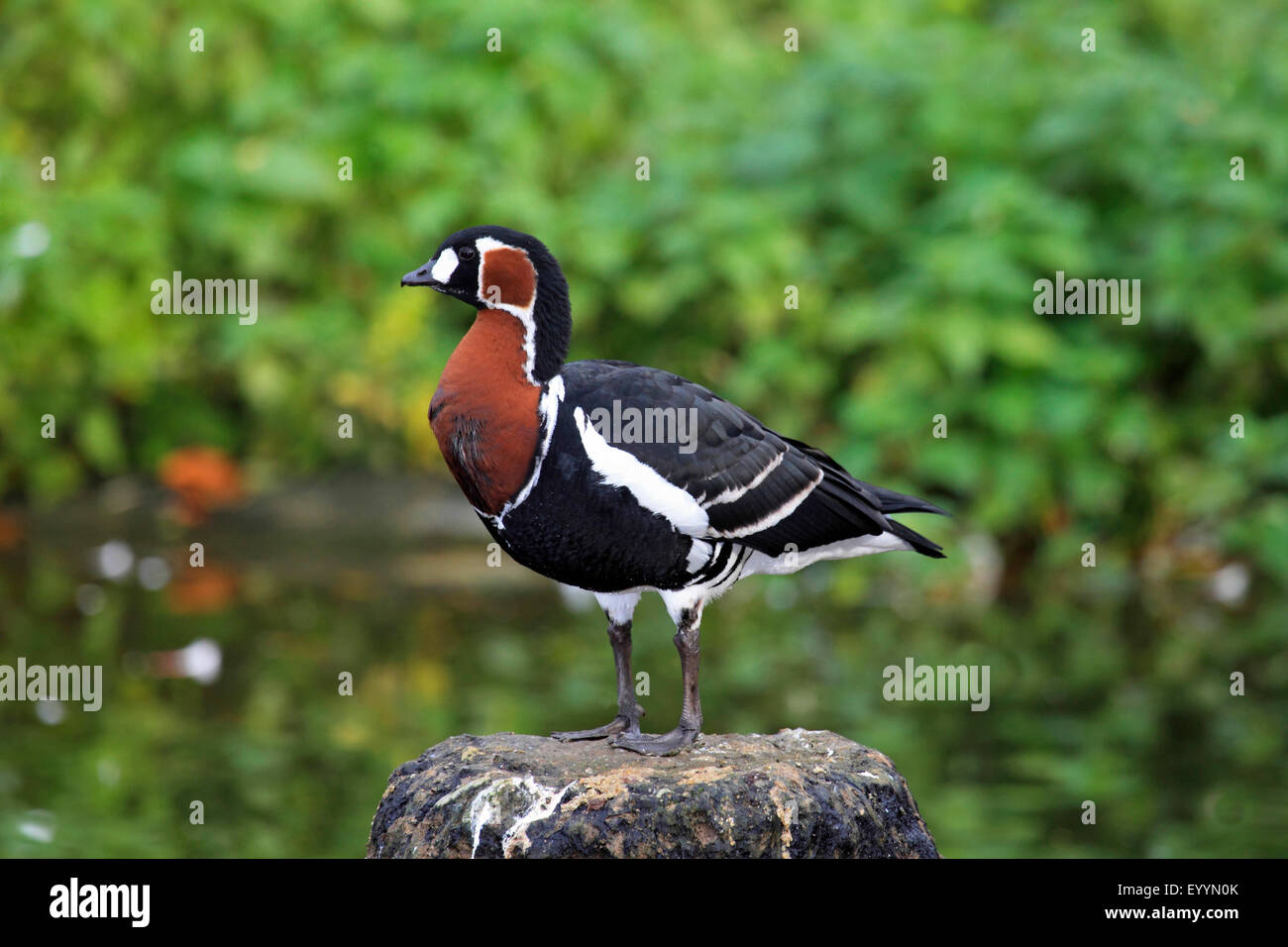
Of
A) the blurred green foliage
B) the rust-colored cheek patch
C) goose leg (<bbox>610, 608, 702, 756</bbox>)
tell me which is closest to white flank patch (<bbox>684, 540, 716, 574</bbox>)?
goose leg (<bbox>610, 608, 702, 756</bbox>)

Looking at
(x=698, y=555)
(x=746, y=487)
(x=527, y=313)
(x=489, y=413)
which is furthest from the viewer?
(x=746, y=487)

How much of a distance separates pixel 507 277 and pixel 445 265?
0.20 meters

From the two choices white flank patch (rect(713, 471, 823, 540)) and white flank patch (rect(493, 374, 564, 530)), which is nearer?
white flank patch (rect(493, 374, 564, 530))

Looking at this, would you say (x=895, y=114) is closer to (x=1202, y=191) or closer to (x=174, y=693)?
(x=1202, y=191)

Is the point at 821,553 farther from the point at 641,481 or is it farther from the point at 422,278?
the point at 422,278

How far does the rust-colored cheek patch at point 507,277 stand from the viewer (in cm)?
525

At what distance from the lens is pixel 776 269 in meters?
12.2

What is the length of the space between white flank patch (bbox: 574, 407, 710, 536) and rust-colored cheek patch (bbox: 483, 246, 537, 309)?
1.33 ft

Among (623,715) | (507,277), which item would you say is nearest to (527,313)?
(507,277)

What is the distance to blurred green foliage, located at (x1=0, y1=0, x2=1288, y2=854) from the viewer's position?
1130cm

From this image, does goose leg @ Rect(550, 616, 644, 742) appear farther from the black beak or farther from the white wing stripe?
the black beak

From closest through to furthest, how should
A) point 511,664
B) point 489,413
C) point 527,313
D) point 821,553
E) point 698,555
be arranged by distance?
point 489,413 < point 527,313 < point 698,555 < point 821,553 < point 511,664

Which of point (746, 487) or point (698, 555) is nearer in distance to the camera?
point (698, 555)

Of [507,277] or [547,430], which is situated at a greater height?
[507,277]
